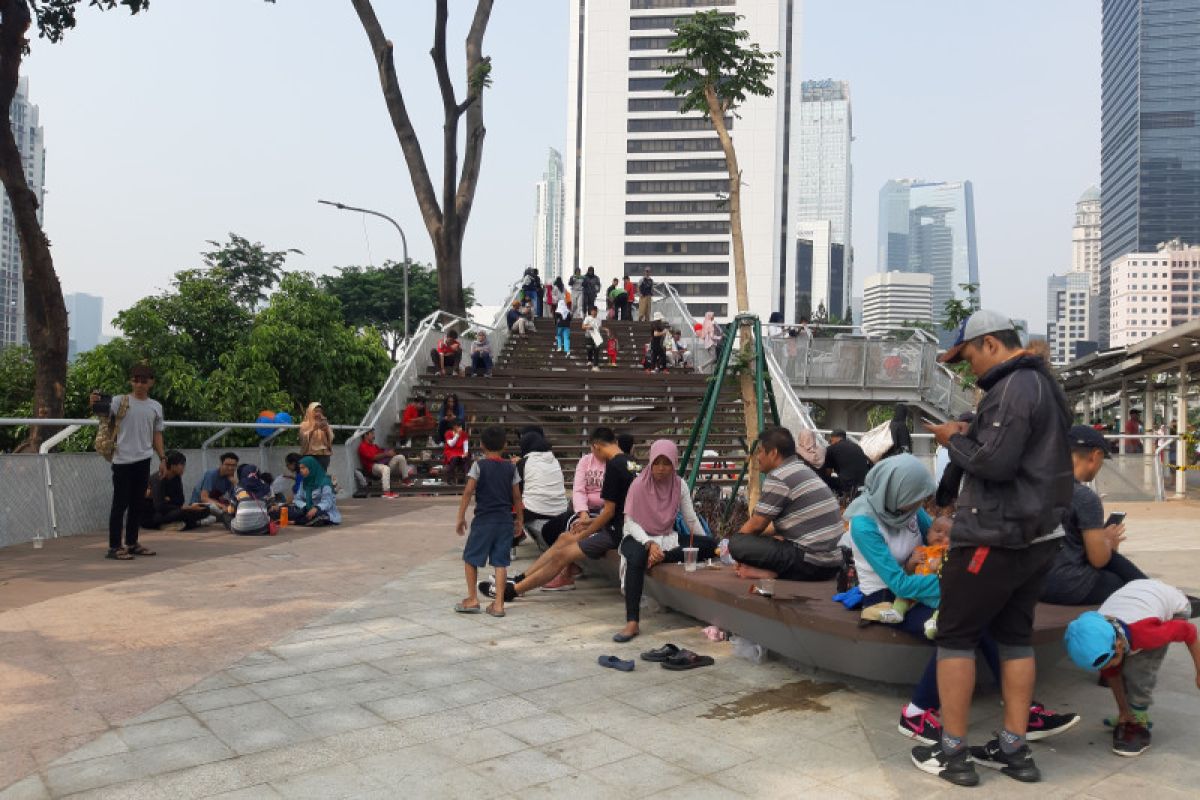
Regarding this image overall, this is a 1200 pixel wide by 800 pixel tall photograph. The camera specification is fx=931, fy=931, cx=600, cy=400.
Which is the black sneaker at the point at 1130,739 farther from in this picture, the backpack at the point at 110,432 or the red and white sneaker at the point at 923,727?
the backpack at the point at 110,432

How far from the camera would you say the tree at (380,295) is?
56.6 m

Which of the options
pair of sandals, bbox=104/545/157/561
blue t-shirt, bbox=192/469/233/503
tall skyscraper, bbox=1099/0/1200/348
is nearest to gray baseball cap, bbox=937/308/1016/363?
pair of sandals, bbox=104/545/157/561

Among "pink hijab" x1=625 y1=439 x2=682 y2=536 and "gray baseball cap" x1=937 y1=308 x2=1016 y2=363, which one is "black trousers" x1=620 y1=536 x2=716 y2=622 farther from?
"gray baseball cap" x1=937 y1=308 x2=1016 y2=363

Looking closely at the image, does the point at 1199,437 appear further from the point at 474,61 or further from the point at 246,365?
the point at 246,365

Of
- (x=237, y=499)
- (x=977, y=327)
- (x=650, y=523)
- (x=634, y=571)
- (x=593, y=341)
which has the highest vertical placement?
(x=593, y=341)

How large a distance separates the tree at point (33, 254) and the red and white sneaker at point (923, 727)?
36.9 ft

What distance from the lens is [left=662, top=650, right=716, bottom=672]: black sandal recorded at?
518 centimetres

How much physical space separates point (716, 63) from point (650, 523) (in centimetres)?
540

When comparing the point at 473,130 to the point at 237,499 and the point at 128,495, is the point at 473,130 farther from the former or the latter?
the point at 128,495

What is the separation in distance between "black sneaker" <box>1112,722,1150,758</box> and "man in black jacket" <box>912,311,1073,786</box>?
531 millimetres

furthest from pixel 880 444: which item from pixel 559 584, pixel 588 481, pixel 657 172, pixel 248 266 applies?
pixel 657 172

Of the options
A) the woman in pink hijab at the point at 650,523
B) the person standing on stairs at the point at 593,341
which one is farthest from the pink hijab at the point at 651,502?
the person standing on stairs at the point at 593,341

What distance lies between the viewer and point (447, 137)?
21750 millimetres

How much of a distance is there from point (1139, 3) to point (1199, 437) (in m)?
223
